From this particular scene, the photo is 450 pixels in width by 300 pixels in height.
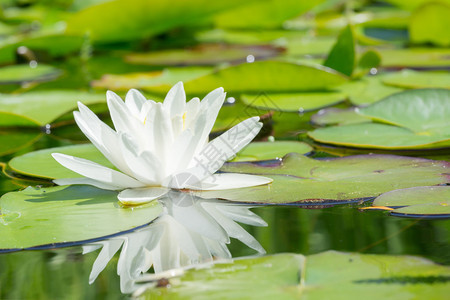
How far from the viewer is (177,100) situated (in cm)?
128

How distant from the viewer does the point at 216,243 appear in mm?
1034

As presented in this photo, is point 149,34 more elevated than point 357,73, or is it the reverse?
point 149,34

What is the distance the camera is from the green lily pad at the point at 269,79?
216cm

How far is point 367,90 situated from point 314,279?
1506 mm

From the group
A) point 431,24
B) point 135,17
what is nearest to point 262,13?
point 135,17

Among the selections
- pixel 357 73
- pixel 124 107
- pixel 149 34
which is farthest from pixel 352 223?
pixel 149 34

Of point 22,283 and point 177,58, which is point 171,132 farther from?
point 177,58

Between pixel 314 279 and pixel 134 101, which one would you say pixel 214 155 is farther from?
pixel 314 279

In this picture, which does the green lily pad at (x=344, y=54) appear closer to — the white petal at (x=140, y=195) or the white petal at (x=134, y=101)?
the white petal at (x=134, y=101)

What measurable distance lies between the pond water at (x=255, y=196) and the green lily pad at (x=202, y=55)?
394 mm

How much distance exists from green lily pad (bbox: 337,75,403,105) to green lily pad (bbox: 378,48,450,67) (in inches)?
12.7

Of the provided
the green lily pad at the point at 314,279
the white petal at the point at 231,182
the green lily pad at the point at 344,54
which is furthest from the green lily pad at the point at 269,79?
the green lily pad at the point at 314,279

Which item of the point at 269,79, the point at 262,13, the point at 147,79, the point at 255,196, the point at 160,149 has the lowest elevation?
the point at 255,196

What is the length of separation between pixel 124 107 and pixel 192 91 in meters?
1.04
